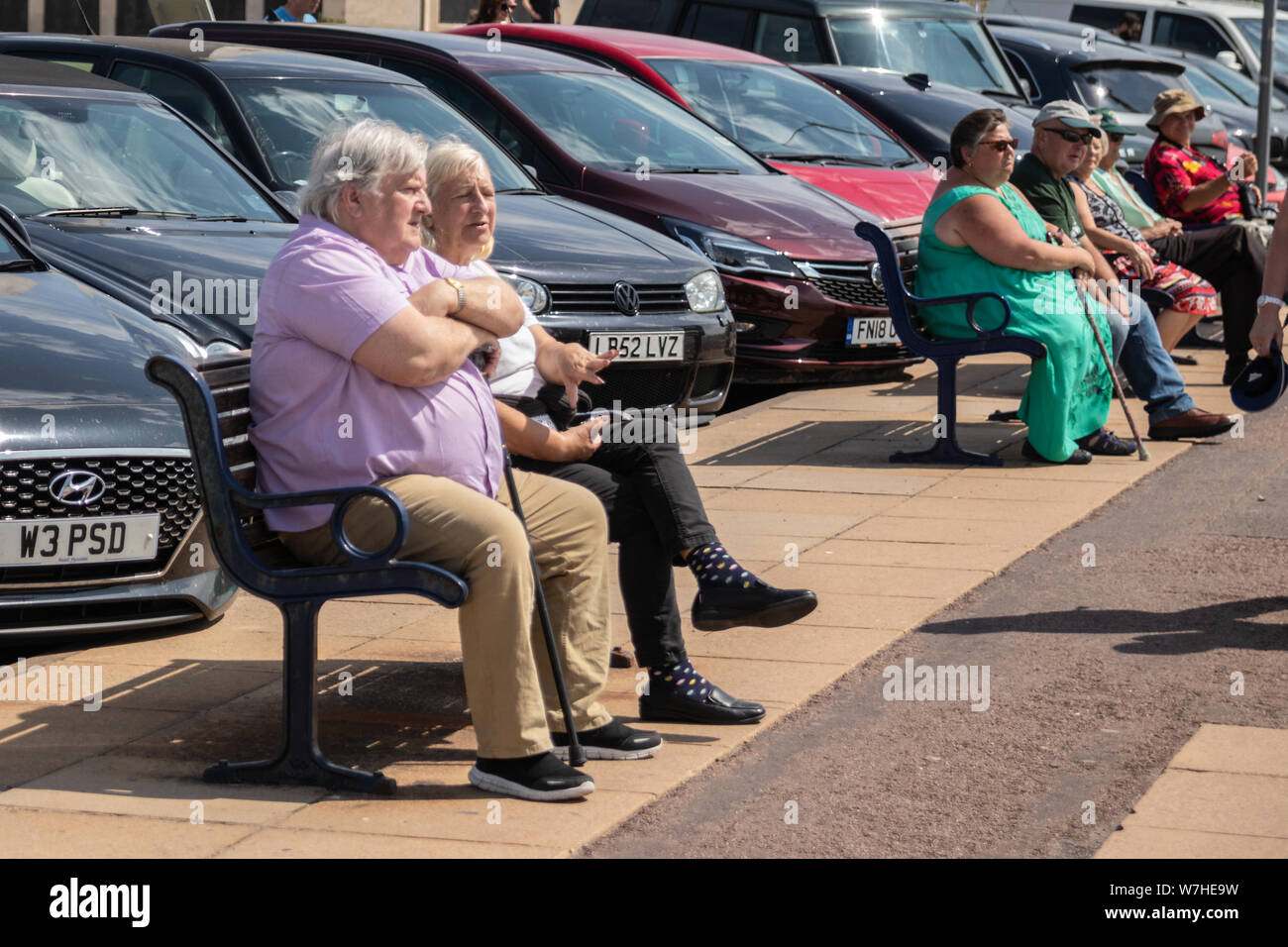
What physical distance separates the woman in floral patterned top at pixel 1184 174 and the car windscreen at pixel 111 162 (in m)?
6.85

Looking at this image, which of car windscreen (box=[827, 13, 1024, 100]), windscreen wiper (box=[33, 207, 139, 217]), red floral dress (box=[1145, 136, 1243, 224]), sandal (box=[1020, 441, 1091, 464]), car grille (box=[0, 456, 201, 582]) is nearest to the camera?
car grille (box=[0, 456, 201, 582])

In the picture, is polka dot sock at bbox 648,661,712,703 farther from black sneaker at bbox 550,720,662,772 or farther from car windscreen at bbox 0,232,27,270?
car windscreen at bbox 0,232,27,270

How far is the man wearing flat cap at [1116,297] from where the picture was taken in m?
10.0

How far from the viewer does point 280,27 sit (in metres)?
11.8

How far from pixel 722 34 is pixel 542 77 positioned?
4917mm

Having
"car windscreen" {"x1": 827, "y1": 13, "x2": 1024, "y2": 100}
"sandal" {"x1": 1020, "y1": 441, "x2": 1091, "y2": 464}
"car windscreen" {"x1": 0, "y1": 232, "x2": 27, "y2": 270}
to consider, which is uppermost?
"car windscreen" {"x1": 827, "y1": 13, "x2": 1024, "y2": 100}

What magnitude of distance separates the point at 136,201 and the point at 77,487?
2440mm

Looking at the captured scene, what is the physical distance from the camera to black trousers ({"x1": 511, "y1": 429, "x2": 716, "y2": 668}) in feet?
→ 17.9

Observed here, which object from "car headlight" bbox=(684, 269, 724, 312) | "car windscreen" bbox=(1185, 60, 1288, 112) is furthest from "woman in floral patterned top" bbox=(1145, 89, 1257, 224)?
"car windscreen" bbox=(1185, 60, 1288, 112)

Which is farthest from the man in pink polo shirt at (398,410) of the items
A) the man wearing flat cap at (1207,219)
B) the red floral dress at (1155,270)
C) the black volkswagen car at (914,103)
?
the black volkswagen car at (914,103)

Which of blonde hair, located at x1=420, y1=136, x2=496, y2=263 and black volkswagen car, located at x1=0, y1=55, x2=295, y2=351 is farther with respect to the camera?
black volkswagen car, located at x1=0, y1=55, x2=295, y2=351

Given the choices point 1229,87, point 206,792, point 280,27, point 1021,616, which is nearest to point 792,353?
point 280,27

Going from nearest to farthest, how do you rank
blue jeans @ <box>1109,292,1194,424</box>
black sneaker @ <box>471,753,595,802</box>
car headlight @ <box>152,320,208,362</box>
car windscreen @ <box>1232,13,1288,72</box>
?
black sneaker @ <box>471,753,595,802</box> → car headlight @ <box>152,320,208,362</box> → blue jeans @ <box>1109,292,1194,424</box> → car windscreen @ <box>1232,13,1288,72</box>
